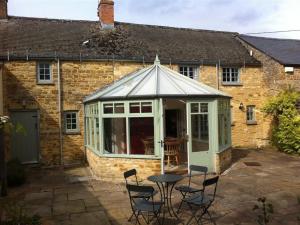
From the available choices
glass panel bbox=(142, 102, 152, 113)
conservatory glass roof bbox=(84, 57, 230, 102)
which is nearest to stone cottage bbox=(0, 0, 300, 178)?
conservatory glass roof bbox=(84, 57, 230, 102)

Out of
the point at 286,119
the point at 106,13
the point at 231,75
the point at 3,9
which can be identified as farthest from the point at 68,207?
the point at 231,75

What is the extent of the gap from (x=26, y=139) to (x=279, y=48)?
15293 mm

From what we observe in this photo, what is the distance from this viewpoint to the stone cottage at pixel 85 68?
14.0 meters

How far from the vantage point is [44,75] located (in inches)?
566

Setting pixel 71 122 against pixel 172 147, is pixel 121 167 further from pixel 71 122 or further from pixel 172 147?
pixel 71 122

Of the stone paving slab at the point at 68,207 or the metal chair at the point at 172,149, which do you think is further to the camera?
the metal chair at the point at 172,149

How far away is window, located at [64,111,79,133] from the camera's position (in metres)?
14.6

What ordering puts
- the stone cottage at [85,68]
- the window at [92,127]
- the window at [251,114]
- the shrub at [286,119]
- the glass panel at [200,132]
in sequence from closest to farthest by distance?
1. the glass panel at [200,132]
2. the window at [92,127]
3. the stone cottage at [85,68]
4. the shrub at [286,119]
5. the window at [251,114]

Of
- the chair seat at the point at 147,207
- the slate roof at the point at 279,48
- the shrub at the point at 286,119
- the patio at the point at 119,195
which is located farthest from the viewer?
the slate roof at the point at 279,48

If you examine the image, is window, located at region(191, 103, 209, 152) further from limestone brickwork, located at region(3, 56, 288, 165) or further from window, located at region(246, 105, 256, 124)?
window, located at region(246, 105, 256, 124)

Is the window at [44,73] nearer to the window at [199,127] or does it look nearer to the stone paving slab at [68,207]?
the window at [199,127]

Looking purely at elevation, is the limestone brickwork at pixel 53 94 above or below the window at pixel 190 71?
below

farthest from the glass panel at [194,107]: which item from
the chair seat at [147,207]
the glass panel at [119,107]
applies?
the chair seat at [147,207]

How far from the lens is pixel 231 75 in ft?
59.0
